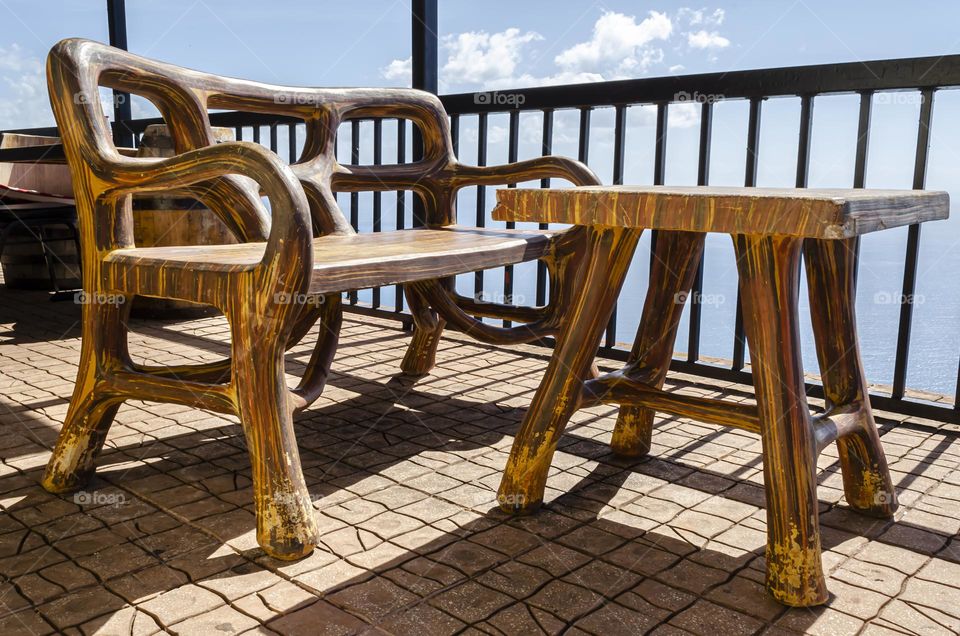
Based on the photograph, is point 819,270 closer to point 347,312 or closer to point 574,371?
point 574,371

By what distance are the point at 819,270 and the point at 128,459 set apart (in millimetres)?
1748

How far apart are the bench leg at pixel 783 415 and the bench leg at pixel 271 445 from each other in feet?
2.86

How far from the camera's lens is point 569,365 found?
1677 millimetres

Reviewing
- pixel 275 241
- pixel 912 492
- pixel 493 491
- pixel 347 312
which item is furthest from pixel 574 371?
pixel 347 312

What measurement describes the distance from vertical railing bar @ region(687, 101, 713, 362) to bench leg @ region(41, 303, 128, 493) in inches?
71.1

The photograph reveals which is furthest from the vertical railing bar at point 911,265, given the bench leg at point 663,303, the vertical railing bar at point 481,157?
the vertical railing bar at point 481,157

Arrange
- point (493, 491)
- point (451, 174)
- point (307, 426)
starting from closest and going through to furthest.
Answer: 1. point (493, 491)
2. point (307, 426)
3. point (451, 174)

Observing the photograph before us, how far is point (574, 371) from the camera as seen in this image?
1683mm

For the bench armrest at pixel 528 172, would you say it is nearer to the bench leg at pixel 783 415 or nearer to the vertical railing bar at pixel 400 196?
the vertical railing bar at pixel 400 196

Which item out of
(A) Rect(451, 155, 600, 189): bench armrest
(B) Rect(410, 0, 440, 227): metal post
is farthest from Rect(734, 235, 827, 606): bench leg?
(B) Rect(410, 0, 440, 227): metal post

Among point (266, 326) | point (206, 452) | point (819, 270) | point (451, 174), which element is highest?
point (451, 174)

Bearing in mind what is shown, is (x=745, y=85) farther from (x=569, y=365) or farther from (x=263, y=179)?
(x=263, y=179)

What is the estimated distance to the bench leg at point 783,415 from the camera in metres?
1.37

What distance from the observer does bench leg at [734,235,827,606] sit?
4.48ft
